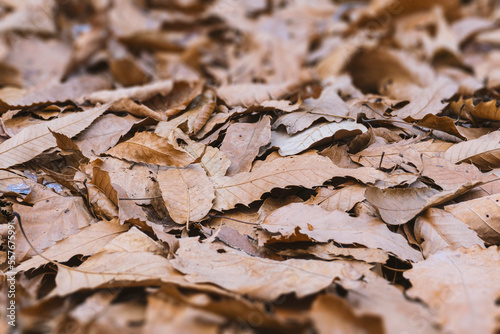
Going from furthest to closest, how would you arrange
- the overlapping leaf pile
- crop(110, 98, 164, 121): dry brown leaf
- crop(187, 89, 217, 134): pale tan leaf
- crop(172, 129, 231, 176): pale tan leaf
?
crop(110, 98, 164, 121): dry brown leaf
crop(187, 89, 217, 134): pale tan leaf
crop(172, 129, 231, 176): pale tan leaf
the overlapping leaf pile

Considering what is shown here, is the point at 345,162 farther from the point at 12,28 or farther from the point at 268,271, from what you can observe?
the point at 12,28

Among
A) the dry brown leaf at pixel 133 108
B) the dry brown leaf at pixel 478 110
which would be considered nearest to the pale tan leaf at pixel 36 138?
the dry brown leaf at pixel 133 108

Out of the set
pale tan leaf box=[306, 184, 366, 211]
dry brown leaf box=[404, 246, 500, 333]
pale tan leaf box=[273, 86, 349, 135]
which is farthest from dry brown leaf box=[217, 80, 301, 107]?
dry brown leaf box=[404, 246, 500, 333]

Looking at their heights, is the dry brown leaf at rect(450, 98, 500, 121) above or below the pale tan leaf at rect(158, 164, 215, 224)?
above

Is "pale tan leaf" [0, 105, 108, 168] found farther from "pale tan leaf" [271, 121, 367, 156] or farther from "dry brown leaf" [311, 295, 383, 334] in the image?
"dry brown leaf" [311, 295, 383, 334]

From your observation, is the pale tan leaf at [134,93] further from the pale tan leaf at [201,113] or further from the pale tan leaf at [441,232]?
the pale tan leaf at [441,232]

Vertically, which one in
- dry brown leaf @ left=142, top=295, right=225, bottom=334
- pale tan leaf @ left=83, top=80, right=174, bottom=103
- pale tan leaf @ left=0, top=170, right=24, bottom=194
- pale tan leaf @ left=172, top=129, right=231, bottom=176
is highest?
pale tan leaf @ left=83, top=80, right=174, bottom=103

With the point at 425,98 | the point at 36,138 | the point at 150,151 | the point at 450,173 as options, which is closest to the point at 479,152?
the point at 450,173

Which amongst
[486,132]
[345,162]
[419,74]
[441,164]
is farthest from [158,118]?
[419,74]
